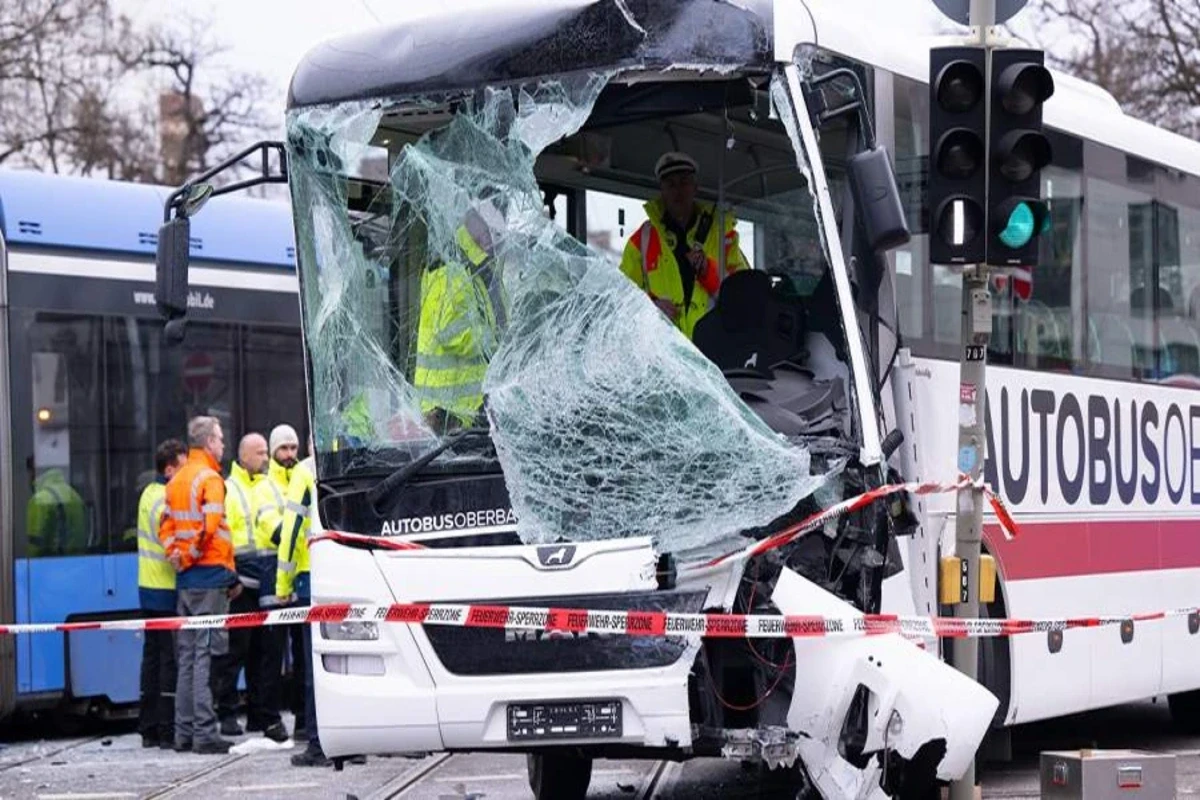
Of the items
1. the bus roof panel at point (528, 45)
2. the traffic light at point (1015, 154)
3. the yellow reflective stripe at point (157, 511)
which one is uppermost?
the bus roof panel at point (528, 45)

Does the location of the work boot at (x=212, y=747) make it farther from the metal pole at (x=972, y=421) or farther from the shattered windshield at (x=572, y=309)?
the metal pole at (x=972, y=421)

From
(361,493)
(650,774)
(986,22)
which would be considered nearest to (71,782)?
(650,774)

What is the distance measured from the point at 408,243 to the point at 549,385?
3.14 ft

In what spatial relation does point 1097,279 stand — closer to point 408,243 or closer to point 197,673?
point 408,243

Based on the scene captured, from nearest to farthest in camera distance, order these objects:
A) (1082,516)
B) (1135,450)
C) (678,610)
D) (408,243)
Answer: (678,610)
(408,243)
(1082,516)
(1135,450)

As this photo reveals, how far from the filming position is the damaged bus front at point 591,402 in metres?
8.82

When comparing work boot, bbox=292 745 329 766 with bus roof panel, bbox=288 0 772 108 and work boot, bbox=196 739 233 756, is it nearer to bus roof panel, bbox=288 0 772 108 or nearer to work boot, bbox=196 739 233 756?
work boot, bbox=196 739 233 756

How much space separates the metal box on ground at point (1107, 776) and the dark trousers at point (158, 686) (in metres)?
7.29

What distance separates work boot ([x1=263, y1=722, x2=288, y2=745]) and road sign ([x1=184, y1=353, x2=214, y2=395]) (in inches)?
115

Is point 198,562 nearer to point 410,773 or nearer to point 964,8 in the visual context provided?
point 410,773

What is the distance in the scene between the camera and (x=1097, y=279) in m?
12.4

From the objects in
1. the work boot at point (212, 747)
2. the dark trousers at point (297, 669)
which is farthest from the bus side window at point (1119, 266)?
the work boot at point (212, 747)

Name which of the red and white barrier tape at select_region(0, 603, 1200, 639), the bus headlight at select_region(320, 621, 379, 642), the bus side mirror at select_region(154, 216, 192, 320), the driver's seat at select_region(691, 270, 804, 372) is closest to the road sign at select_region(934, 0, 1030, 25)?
the driver's seat at select_region(691, 270, 804, 372)

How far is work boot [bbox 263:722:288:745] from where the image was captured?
15.4 metres
